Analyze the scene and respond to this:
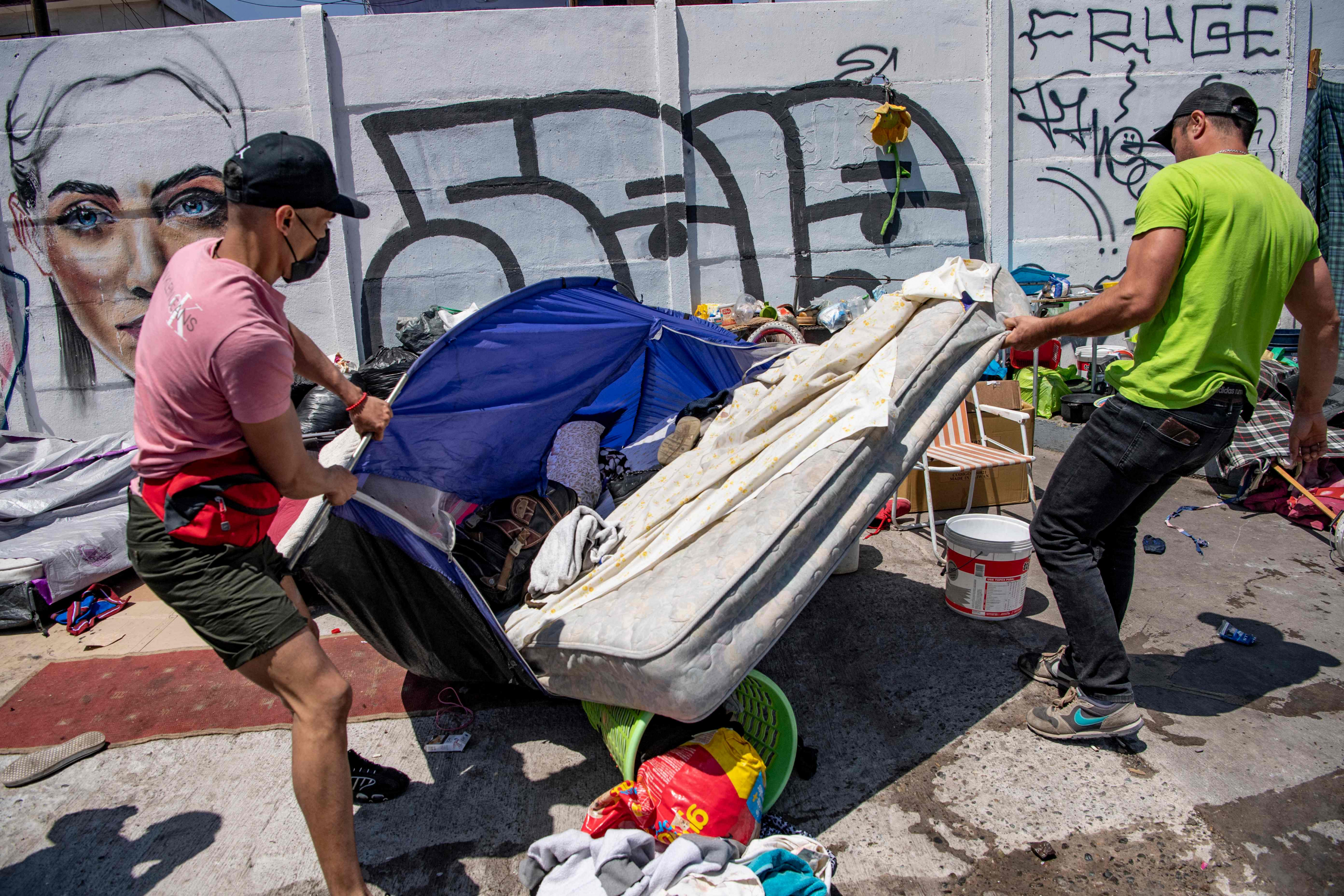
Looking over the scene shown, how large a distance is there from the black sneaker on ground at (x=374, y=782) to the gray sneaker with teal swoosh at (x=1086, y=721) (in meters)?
1.97

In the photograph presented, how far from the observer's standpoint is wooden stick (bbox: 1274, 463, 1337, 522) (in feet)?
11.8

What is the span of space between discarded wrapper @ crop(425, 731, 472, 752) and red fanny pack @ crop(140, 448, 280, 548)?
1.07 metres

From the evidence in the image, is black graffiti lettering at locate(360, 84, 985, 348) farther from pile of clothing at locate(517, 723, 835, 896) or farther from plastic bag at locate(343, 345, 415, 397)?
pile of clothing at locate(517, 723, 835, 896)

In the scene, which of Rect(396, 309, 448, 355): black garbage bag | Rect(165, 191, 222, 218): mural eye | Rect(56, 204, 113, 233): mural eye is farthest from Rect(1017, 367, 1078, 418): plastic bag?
Rect(56, 204, 113, 233): mural eye

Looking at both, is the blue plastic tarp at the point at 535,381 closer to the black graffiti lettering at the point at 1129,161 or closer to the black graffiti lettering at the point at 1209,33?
the black graffiti lettering at the point at 1129,161

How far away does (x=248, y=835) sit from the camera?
2.15 meters

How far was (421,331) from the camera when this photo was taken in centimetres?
545

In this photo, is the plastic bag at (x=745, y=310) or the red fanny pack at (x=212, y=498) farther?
the plastic bag at (x=745, y=310)

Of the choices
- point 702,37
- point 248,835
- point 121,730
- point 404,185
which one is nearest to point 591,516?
point 248,835

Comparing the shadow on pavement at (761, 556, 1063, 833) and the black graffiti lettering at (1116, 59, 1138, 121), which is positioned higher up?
the black graffiti lettering at (1116, 59, 1138, 121)

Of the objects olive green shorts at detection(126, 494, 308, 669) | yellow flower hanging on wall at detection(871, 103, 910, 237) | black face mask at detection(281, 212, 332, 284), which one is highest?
yellow flower hanging on wall at detection(871, 103, 910, 237)

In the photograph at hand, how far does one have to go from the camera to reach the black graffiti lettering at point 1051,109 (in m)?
6.69

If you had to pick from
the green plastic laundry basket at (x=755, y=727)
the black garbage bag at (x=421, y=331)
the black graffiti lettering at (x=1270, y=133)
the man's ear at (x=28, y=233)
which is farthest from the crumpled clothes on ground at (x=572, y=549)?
the black graffiti lettering at (x=1270, y=133)

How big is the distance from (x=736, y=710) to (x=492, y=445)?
134 cm
